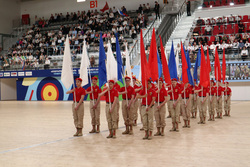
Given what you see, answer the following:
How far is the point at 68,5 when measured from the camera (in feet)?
132

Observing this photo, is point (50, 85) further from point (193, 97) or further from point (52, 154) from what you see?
point (52, 154)

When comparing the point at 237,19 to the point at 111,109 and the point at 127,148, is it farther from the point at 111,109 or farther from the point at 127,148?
the point at 127,148

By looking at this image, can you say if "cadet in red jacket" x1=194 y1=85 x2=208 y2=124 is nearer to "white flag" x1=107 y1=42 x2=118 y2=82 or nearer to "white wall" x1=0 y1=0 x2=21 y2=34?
"white flag" x1=107 y1=42 x2=118 y2=82

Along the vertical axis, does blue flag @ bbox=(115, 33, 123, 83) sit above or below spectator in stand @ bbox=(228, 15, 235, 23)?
below

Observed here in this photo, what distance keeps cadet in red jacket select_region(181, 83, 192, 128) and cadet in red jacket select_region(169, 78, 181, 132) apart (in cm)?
70

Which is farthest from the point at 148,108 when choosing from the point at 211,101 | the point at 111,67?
the point at 211,101

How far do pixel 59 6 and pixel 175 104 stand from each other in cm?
3313

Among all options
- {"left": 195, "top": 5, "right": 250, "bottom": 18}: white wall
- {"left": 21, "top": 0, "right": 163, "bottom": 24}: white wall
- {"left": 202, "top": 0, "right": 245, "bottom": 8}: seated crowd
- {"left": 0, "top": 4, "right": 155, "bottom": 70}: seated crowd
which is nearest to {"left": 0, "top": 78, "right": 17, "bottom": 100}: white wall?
{"left": 0, "top": 4, "right": 155, "bottom": 70}: seated crowd

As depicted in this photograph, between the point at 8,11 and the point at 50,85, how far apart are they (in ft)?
50.7

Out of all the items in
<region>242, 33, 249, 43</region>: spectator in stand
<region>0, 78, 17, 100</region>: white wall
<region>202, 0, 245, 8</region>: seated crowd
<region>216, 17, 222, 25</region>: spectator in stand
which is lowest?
<region>0, 78, 17, 100</region>: white wall

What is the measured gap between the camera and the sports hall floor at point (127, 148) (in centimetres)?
670

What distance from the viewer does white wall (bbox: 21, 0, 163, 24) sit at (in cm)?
3781

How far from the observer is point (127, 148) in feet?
26.4

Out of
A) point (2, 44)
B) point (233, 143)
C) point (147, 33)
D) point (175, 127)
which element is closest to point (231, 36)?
point (147, 33)
